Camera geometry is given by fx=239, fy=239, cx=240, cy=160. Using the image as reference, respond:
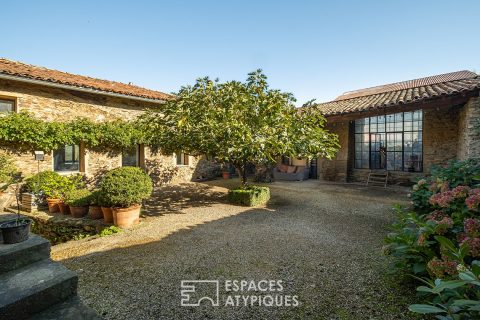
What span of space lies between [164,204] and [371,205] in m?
6.80

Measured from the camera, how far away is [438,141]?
981cm

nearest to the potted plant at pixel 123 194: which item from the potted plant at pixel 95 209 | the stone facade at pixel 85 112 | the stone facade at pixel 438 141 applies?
the potted plant at pixel 95 209

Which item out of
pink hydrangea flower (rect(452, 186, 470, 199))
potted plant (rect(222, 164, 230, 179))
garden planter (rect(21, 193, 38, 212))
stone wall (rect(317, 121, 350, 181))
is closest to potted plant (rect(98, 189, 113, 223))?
garden planter (rect(21, 193, 38, 212))

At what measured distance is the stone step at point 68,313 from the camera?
2.06 metres

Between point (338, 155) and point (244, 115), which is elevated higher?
point (244, 115)

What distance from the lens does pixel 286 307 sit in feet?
9.02

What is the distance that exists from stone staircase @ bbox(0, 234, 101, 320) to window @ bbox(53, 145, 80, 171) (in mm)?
7466

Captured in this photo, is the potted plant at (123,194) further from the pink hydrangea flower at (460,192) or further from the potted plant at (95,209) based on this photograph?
the pink hydrangea flower at (460,192)

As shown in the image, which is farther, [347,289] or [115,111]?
[115,111]

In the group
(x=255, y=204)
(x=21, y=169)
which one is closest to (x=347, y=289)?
(x=255, y=204)

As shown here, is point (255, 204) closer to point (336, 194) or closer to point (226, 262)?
point (336, 194)

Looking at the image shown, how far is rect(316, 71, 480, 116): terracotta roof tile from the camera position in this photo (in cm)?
795

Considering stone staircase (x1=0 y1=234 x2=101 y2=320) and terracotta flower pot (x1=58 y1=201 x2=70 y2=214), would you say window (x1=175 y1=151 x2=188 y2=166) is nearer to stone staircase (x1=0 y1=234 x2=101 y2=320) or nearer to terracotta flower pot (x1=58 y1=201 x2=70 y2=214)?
terracotta flower pot (x1=58 y1=201 x2=70 y2=214)

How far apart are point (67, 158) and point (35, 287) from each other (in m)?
8.58
